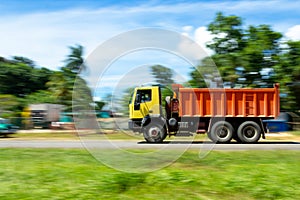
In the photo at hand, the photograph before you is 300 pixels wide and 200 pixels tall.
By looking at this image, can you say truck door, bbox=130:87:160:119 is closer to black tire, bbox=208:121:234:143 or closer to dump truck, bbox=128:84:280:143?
dump truck, bbox=128:84:280:143

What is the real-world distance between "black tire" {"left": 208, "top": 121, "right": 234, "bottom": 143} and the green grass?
1007 cm

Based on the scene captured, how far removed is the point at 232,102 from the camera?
20.6m

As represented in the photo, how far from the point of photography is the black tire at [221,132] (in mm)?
20375

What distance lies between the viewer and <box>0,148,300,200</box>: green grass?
25.0 ft

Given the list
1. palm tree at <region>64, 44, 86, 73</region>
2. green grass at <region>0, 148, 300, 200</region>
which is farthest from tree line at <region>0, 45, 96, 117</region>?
green grass at <region>0, 148, 300, 200</region>

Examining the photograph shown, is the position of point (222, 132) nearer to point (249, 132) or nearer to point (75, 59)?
point (249, 132)

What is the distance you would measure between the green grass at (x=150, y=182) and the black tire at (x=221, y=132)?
1007 centimetres

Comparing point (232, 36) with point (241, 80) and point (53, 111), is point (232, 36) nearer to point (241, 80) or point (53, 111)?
point (241, 80)

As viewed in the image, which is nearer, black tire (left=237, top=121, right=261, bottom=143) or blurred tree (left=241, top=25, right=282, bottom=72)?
black tire (left=237, top=121, right=261, bottom=143)

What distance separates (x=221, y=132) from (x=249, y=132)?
1.39m

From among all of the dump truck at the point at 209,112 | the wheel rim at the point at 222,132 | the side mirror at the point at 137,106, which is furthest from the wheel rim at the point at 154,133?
the wheel rim at the point at 222,132

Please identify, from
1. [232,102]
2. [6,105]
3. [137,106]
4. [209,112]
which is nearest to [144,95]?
[137,106]

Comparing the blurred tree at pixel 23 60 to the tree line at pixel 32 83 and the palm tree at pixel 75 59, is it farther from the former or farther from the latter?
the palm tree at pixel 75 59

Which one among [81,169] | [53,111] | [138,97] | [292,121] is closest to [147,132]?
[138,97]
